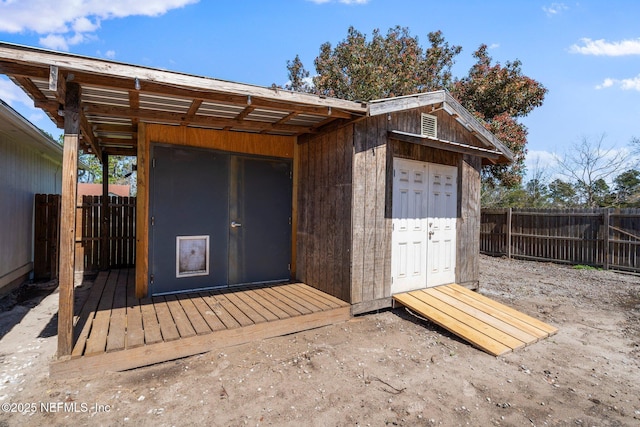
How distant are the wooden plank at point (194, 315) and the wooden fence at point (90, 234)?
338 cm

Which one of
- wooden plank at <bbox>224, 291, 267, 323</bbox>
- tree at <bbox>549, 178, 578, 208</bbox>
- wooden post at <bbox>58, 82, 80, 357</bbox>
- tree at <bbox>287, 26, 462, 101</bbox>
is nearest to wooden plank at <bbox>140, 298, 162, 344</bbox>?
wooden post at <bbox>58, 82, 80, 357</bbox>

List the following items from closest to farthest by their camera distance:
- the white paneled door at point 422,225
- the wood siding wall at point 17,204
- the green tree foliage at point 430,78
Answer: the white paneled door at point 422,225
the wood siding wall at point 17,204
the green tree foliage at point 430,78

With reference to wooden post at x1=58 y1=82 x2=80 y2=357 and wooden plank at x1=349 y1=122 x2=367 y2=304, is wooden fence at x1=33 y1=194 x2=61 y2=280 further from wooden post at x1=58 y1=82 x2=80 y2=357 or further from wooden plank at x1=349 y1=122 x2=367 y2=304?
wooden plank at x1=349 y1=122 x2=367 y2=304

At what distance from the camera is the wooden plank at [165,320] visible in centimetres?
286

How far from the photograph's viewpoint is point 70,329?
2521 millimetres

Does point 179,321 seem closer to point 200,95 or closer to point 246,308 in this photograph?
point 246,308

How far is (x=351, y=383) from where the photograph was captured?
8.40ft

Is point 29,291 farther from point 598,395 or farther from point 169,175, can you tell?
point 598,395

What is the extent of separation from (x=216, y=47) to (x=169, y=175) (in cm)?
800

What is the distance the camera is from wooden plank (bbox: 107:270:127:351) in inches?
105

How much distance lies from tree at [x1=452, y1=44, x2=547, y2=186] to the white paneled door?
6191mm

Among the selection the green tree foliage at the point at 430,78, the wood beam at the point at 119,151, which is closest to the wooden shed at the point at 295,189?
the wood beam at the point at 119,151

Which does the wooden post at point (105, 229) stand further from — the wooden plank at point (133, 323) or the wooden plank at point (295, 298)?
the wooden plank at point (295, 298)

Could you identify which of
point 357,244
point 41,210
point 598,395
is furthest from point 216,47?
point 598,395
